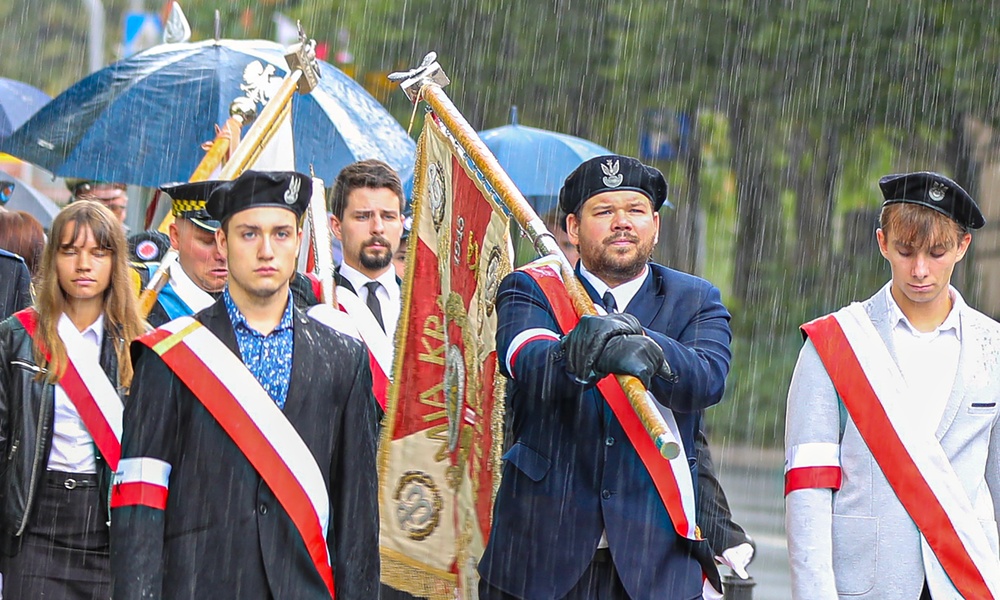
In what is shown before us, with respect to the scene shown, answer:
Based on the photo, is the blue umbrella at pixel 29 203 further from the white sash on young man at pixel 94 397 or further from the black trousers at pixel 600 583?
the black trousers at pixel 600 583

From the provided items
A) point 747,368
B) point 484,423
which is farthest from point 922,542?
point 747,368

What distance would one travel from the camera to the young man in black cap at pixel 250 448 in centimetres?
466

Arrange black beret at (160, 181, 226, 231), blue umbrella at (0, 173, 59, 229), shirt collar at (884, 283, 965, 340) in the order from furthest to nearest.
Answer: blue umbrella at (0, 173, 59, 229)
black beret at (160, 181, 226, 231)
shirt collar at (884, 283, 965, 340)

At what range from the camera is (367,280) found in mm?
7262

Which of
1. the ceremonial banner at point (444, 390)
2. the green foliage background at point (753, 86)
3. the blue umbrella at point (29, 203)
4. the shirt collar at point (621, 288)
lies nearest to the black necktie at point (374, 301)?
the ceremonial banner at point (444, 390)

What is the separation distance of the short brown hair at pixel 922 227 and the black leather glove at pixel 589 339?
0.92 m

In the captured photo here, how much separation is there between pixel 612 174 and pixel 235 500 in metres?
1.49

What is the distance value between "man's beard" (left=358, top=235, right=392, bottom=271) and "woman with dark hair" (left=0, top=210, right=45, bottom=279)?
1.82 metres

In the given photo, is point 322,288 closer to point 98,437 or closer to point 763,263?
point 98,437

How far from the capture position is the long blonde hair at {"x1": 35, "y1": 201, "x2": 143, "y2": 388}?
6.05 meters

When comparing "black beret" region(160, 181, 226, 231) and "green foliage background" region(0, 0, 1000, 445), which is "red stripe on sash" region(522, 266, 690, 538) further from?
"green foliage background" region(0, 0, 1000, 445)

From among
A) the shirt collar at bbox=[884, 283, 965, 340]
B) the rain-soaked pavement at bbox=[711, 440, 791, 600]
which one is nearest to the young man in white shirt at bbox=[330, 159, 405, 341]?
the shirt collar at bbox=[884, 283, 965, 340]

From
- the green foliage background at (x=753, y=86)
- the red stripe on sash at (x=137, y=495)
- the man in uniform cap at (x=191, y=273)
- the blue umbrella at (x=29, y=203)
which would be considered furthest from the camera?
the green foliage background at (x=753, y=86)

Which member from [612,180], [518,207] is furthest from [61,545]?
[612,180]
